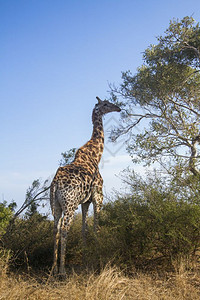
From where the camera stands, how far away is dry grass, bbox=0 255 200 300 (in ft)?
16.5

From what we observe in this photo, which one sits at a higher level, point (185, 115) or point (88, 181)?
point (185, 115)

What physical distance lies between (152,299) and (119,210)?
2.47 m

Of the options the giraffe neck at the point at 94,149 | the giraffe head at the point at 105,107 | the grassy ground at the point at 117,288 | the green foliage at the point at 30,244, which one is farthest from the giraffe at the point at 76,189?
the grassy ground at the point at 117,288

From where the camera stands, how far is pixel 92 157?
30.3ft

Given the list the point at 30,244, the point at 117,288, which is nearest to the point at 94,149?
the point at 30,244

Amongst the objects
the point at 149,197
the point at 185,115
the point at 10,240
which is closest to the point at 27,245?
the point at 10,240

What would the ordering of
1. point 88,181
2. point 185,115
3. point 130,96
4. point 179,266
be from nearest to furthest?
point 179,266 → point 88,181 → point 185,115 → point 130,96

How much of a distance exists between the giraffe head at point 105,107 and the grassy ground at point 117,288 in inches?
216

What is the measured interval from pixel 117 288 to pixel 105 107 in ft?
19.9

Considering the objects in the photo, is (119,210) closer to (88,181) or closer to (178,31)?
(88,181)

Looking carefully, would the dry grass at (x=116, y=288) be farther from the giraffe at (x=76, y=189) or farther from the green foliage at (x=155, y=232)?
the giraffe at (x=76, y=189)

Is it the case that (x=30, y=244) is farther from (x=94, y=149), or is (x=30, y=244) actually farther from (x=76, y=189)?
(x=94, y=149)

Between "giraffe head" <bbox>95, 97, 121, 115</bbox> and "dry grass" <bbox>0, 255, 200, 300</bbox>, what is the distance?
552cm

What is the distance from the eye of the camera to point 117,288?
226 inches
